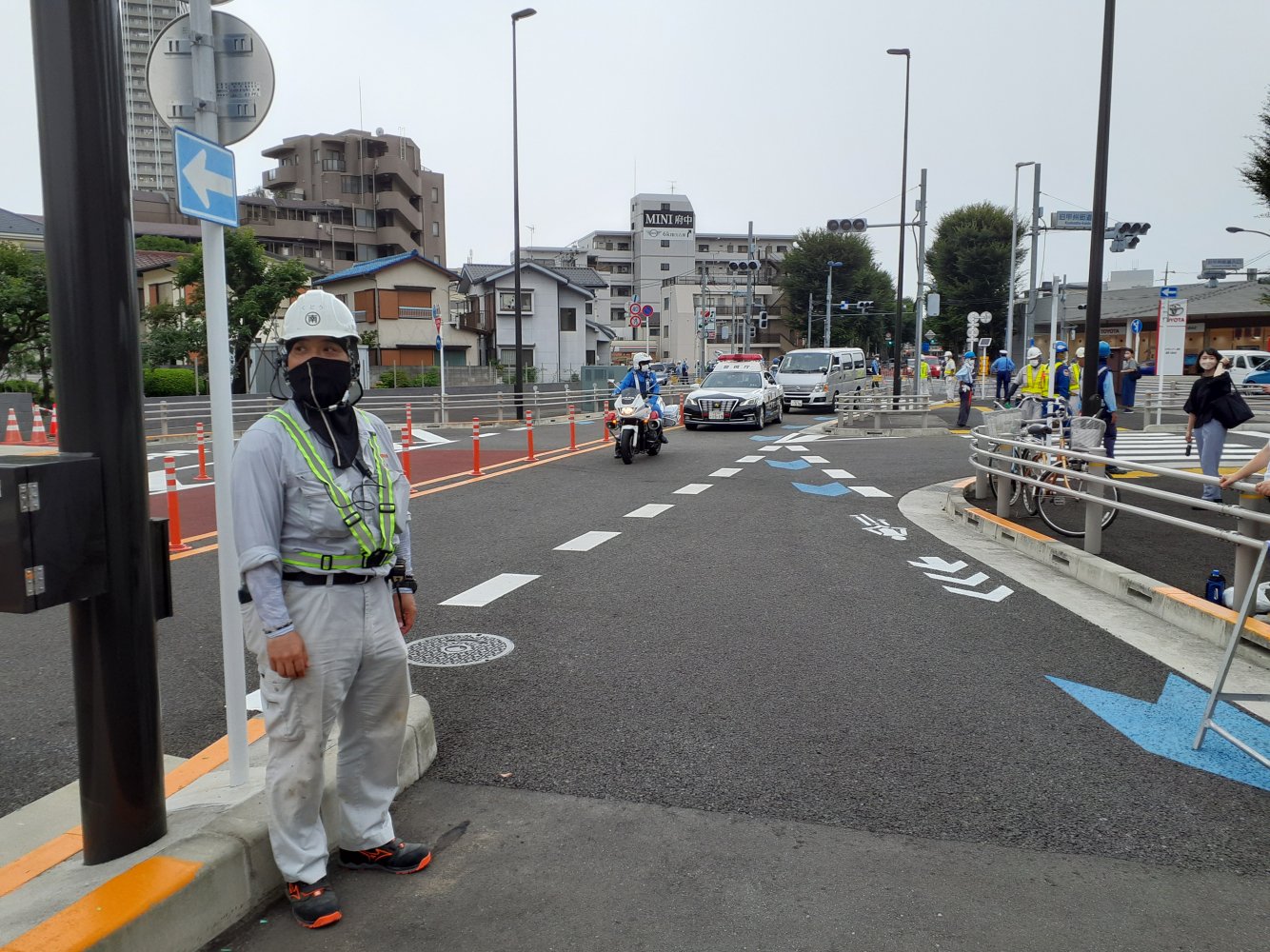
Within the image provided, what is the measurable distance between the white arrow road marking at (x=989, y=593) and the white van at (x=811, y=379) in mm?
25574

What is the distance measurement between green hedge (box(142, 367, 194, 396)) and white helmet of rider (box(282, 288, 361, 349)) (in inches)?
1227

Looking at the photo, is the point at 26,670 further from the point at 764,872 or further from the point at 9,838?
the point at 764,872

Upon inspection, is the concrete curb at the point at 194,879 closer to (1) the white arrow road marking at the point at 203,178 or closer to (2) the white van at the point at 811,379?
(1) the white arrow road marking at the point at 203,178

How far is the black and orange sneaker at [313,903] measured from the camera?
2.97 meters

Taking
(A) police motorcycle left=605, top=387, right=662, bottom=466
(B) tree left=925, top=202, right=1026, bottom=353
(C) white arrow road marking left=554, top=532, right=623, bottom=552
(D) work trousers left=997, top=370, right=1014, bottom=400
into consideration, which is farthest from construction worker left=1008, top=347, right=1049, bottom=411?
(B) tree left=925, top=202, right=1026, bottom=353

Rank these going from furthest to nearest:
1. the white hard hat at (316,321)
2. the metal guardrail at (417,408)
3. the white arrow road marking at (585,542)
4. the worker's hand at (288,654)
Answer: the metal guardrail at (417,408) → the white arrow road marking at (585,542) → the white hard hat at (316,321) → the worker's hand at (288,654)

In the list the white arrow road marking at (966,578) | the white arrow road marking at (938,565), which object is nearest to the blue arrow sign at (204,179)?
the white arrow road marking at (966,578)

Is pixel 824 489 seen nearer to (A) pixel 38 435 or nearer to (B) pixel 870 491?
(B) pixel 870 491

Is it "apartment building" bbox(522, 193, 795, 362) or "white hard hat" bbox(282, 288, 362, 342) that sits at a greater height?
"apartment building" bbox(522, 193, 795, 362)

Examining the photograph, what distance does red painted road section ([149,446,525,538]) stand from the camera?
10883 millimetres

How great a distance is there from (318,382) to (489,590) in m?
4.52

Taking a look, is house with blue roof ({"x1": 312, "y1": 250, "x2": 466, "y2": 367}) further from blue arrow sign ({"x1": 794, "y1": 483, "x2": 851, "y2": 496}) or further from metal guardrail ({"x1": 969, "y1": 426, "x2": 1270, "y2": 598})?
metal guardrail ({"x1": 969, "y1": 426, "x2": 1270, "y2": 598})

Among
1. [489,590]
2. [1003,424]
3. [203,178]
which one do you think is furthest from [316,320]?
[1003,424]

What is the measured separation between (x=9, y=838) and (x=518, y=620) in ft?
11.4
